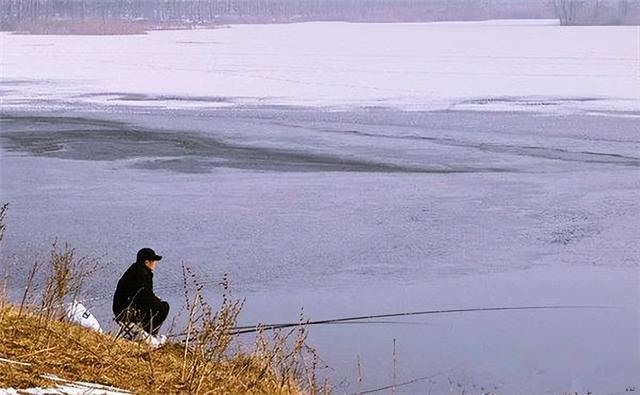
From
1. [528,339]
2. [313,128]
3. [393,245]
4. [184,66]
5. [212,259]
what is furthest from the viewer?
[184,66]

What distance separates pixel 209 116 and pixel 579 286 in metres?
15.4

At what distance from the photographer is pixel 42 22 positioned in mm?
79500

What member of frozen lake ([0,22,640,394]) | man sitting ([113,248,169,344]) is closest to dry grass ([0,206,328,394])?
man sitting ([113,248,169,344])

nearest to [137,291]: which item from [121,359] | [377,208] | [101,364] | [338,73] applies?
[121,359]

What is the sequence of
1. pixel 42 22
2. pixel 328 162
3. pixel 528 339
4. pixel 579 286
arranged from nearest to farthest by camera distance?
pixel 528 339, pixel 579 286, pixel 328 162, pixel 42 22

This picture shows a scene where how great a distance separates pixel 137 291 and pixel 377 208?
7.26 m

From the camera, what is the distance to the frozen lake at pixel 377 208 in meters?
8.55

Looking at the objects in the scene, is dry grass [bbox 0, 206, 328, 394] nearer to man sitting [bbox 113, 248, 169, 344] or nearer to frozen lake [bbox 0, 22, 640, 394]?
man sitting [bbox 113, 248, 169, 344]

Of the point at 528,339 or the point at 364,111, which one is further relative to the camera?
the point at 364,111

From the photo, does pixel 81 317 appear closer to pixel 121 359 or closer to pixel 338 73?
pixel 121 359

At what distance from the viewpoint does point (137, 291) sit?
6.85 m

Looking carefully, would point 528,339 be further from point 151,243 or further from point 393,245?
point 151,243

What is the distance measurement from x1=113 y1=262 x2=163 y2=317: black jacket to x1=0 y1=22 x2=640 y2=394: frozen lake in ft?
4.41

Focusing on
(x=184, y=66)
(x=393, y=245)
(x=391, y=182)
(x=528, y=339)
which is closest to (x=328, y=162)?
(x=391, y=182)
